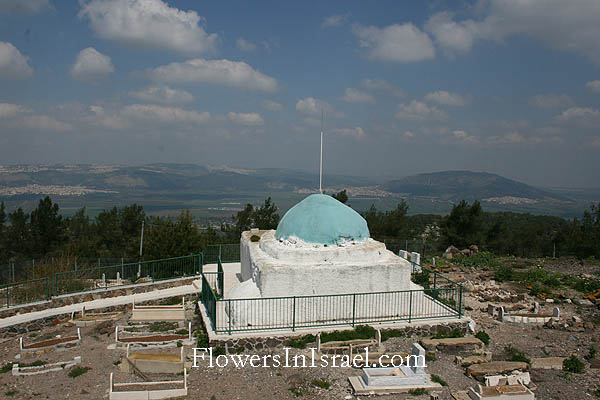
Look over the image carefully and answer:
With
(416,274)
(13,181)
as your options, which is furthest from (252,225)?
(13,181)

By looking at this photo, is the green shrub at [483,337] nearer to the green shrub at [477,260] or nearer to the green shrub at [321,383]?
the green shrub at [321,383]

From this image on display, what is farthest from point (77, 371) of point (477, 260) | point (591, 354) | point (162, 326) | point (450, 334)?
point (477, 260)

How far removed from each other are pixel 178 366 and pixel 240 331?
193 centimetres

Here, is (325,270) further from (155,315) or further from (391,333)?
(155,315)

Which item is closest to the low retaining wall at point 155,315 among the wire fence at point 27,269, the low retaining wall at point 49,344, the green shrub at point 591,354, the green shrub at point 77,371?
the low retaining wall at point 49,344

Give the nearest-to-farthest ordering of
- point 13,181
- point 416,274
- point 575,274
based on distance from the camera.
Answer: point 416,274 < point 575,274 < point 13,181

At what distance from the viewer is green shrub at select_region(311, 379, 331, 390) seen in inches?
340

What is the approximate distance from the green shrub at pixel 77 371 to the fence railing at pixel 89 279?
558 cm

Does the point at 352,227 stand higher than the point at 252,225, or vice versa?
the point at 352,227

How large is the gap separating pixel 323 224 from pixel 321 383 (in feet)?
18.0

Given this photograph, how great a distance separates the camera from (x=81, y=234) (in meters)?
29.1

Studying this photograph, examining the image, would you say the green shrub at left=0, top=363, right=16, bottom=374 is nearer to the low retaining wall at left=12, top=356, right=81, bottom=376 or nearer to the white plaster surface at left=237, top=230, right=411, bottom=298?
the low retaining wall at left=12, top=356, right=81, bottom=376

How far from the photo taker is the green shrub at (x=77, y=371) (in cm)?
912

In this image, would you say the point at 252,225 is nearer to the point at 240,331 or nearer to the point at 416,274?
the point at 416,274
